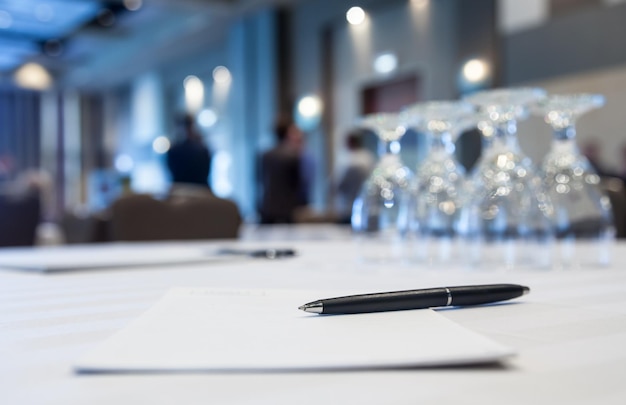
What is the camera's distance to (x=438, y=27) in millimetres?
5211

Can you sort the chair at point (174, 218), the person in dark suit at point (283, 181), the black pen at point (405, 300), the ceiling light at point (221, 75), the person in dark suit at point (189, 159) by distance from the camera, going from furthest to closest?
the ceiling light at point (221, 75) → the person in dark suit at point (189, 159) → the person in dark suit at point (283, 181) → the chair at point (174, 218) → the black pen at point (405, 300)

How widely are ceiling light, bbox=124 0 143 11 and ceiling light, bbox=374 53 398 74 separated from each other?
2427 mm

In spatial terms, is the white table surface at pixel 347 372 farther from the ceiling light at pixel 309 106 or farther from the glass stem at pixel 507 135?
the ceiling light at pixel 309 106

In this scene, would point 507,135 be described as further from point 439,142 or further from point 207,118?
point 207,118

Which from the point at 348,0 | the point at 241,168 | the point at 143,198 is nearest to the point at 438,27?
the point at 348,0

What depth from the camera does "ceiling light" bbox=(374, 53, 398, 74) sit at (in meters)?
5.75

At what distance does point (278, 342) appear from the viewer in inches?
13.1

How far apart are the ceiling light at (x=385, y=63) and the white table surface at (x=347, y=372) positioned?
522 cm

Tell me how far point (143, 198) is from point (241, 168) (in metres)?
5.61

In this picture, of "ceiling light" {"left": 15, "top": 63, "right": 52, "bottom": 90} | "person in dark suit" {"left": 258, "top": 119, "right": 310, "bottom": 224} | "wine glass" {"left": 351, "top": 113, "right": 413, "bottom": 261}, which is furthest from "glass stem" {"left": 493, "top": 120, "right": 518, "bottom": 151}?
"ceiling light" {"left": 15, "top": 63, "right": 52, "bottom": 90}

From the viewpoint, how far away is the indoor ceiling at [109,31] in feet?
22.0

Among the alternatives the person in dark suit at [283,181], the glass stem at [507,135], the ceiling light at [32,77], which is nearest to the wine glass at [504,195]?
the glass stem at [507,135]

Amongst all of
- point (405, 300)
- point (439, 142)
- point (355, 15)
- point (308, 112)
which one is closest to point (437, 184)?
point (439, 142)

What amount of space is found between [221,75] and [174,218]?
6.72 m
